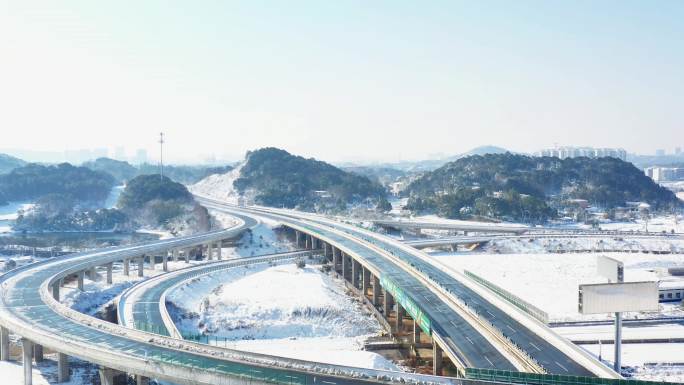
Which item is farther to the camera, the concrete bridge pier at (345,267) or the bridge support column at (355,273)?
the concrete bridge pier at (345,267)

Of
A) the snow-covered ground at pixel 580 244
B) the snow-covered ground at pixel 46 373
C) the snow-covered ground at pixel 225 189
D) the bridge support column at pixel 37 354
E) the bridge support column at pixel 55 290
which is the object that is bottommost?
the snow-covered ground at pixel 46 373

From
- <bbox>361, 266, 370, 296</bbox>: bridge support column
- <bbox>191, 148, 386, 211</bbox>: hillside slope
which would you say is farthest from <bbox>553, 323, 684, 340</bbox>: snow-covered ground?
<bbox>191, 148, 386, 211</bbox>: hillside slope

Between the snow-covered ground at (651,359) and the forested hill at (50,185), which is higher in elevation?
the forested hill at (50,185)

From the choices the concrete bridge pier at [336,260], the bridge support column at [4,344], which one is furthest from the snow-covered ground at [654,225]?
the bridge support column at [4,344]

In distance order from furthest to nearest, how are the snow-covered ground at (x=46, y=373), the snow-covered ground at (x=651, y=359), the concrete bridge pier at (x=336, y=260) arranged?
1. the concrete bridge pier at (x=336, y=260)
2. the snow-covered ground at (x=46, y=373)
3. the snow-covered ground at (x=651, y=359)

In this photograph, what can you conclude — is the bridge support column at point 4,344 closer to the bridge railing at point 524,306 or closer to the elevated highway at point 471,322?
the elevated highway at point 471,322

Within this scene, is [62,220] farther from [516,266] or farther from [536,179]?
[536,179]

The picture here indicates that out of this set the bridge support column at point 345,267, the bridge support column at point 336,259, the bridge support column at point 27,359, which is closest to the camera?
the bridge support column at point 27,359
